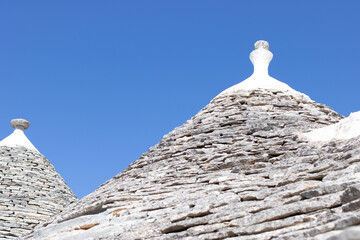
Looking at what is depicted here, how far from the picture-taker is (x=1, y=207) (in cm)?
1036

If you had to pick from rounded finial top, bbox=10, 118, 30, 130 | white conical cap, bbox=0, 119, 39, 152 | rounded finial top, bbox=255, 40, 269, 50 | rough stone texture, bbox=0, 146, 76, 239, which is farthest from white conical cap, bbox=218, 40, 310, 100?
rounded finial top, bbox=10, 118, 30, 130

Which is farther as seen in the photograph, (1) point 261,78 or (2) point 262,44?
(2) point 262,44

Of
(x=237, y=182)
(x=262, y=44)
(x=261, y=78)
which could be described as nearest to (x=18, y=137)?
(x=262, y=44)

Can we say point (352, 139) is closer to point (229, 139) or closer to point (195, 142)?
point (229, 139)

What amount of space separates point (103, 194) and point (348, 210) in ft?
11.8

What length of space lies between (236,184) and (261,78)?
3.63 metres

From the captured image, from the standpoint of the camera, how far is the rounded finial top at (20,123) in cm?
1282

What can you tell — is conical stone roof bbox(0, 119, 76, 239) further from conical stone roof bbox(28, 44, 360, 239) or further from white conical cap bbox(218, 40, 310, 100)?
white conical cap bbox(218, 40, 310, 100)

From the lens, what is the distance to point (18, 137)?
41.8ft

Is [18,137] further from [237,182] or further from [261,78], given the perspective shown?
[237,182]

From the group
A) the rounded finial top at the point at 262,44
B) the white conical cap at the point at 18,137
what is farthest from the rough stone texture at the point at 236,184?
the white conical cap at the point at 18,137

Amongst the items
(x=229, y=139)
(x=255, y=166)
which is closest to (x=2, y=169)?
(x=229, y=139)

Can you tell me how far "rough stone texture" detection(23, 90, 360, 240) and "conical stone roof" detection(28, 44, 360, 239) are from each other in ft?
0.04

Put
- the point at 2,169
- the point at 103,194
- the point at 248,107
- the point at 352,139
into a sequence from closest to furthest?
the point at 352,139 → the point at 103,194 → the point at 248,107 → the point at 2,169
